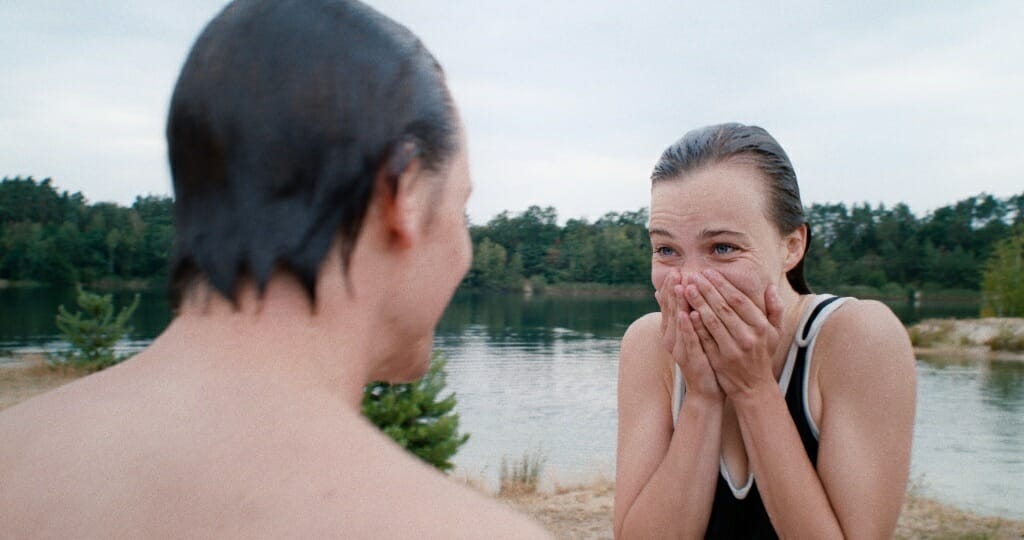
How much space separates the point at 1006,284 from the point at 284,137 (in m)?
78.7

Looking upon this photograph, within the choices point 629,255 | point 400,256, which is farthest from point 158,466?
point 629,255

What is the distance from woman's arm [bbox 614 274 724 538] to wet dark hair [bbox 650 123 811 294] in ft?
1.33

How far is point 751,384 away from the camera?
251 centimetres

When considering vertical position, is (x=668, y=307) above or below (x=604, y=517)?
above

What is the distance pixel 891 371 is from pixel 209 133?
219 centimetres

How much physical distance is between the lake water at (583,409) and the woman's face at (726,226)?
41.1ft

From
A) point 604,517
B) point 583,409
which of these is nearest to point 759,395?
point 604,517

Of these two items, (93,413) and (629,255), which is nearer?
(93,413)

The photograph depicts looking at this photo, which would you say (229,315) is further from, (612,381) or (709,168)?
(612,381)

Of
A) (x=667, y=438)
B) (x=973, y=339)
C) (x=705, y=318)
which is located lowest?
(x=973, y=339)

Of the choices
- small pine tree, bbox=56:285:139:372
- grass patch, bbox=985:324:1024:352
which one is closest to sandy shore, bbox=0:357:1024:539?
small pine tree, bbox=56:285:139:372

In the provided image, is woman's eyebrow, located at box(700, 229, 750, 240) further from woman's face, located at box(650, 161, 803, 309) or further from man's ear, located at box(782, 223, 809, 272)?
man's ear, located at box(782, 223, 809, 272)

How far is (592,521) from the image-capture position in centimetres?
1066

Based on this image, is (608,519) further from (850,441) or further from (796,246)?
(850,441)
